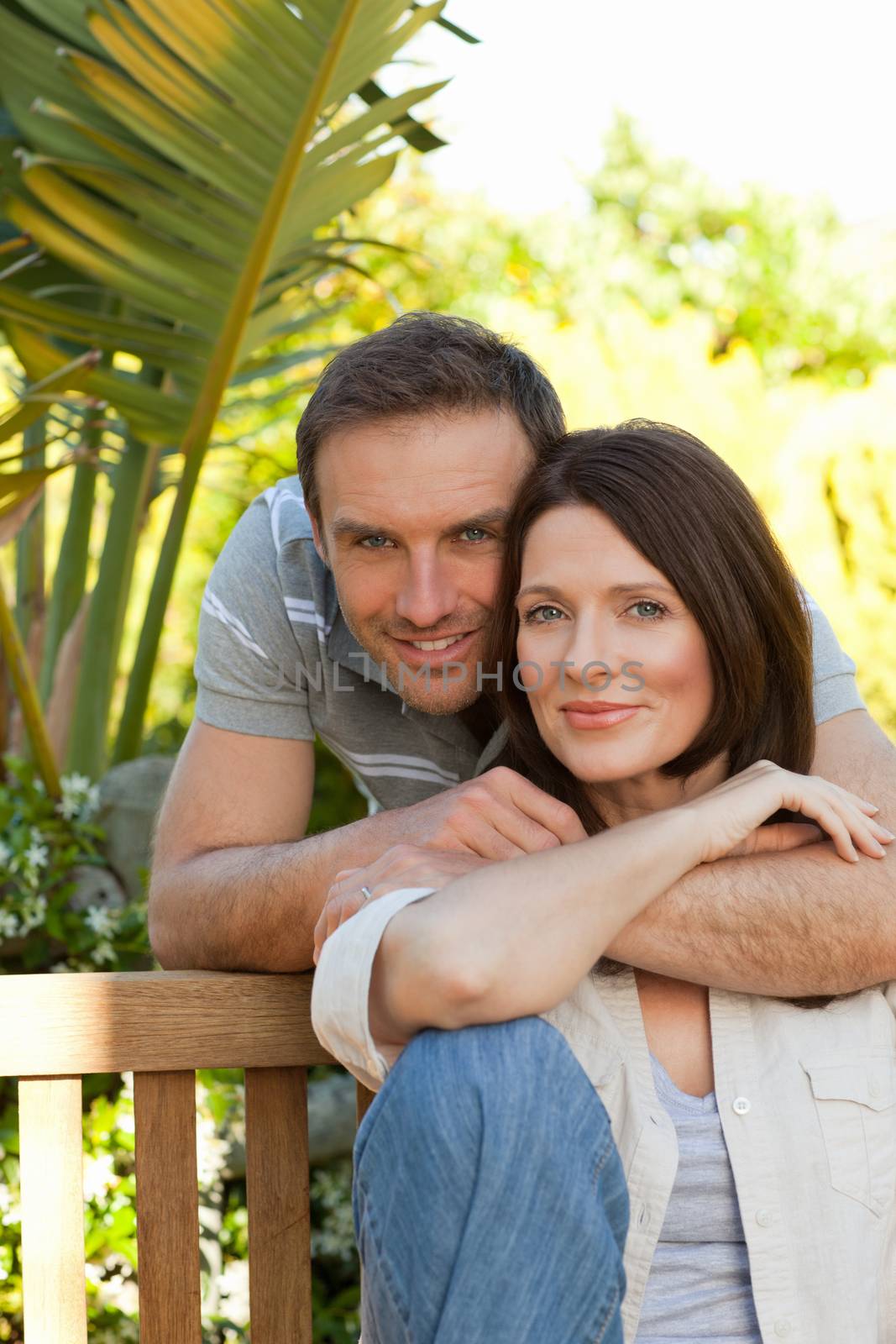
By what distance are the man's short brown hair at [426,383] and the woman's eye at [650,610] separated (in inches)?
16.8

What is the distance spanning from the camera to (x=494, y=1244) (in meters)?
1.31

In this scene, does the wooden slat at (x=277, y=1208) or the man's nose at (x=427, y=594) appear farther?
the man's nose at (x=427, y=594)

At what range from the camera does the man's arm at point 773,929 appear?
63.5 inches

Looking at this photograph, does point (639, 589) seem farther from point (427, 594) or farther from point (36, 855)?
point (36, 855)

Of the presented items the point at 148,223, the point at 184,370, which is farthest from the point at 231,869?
the point at 148,223

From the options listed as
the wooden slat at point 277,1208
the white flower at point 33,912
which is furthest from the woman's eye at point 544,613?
the white flower at point 33,912

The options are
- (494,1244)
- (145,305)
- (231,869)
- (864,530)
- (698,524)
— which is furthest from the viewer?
(864,530)

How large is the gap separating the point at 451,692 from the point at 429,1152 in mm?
915

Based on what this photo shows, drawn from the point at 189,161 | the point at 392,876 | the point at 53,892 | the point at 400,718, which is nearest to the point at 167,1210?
the point at 392,876

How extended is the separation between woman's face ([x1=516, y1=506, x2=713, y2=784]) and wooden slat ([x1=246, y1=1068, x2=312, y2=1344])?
63cm

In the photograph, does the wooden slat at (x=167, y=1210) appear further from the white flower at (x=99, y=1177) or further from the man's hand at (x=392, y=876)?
the white flower at (x=99, y=1177)

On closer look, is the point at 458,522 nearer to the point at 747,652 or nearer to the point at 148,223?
the point at 747,652

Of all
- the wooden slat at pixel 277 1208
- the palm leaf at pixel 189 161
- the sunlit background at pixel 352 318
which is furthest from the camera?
the sunlit background at pixel 352 318

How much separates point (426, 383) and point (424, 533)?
9.3 inches
